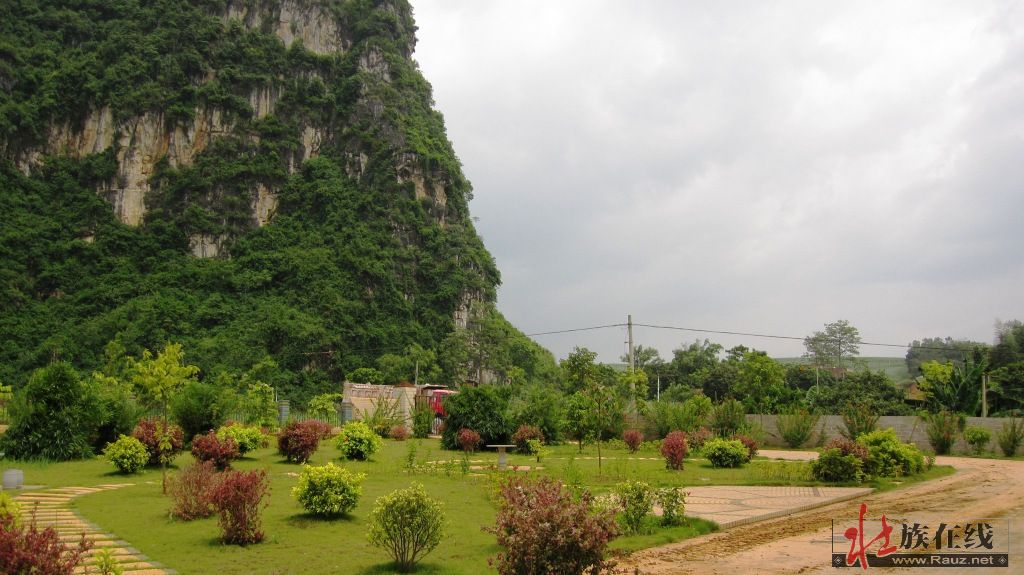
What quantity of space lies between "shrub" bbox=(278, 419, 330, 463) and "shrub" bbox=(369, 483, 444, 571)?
9.37 m

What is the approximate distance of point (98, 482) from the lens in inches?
470

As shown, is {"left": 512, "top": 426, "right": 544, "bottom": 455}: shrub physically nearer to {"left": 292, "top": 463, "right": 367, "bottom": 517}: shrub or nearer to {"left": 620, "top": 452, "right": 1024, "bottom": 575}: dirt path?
{"left": 620, "top": 452, "right": 1024, "bottom": 575}: dirt path

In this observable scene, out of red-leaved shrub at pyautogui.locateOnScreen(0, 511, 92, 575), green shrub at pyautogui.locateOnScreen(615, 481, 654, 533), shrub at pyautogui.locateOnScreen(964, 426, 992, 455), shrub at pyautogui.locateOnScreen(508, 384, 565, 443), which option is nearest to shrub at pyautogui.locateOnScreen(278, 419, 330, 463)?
shrub at pyautogui.locateOnScreen(508, 384, 565, 443)

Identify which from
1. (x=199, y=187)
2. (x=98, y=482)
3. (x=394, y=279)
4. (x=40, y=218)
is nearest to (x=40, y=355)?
(x=40, y=218)

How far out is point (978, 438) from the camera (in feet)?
74.1

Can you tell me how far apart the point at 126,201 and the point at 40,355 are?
2194 centimetres

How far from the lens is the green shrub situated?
8.13m

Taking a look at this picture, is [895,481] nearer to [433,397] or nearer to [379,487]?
[379,487]

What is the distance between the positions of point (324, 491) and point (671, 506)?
14.0ft

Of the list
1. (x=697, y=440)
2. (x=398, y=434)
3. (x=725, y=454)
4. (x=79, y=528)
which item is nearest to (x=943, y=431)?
(x=697, y=440)

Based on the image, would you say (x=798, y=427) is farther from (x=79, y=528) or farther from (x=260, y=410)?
(x=79, y=528)

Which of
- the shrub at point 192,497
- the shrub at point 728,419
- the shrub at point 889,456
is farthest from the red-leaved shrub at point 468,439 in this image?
the shrub at point 192,497

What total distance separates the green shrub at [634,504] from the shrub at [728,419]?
17564 mm

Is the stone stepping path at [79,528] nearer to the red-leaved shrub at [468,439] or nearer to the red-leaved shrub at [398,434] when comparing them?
the red-leaved shrub at [468,439]
